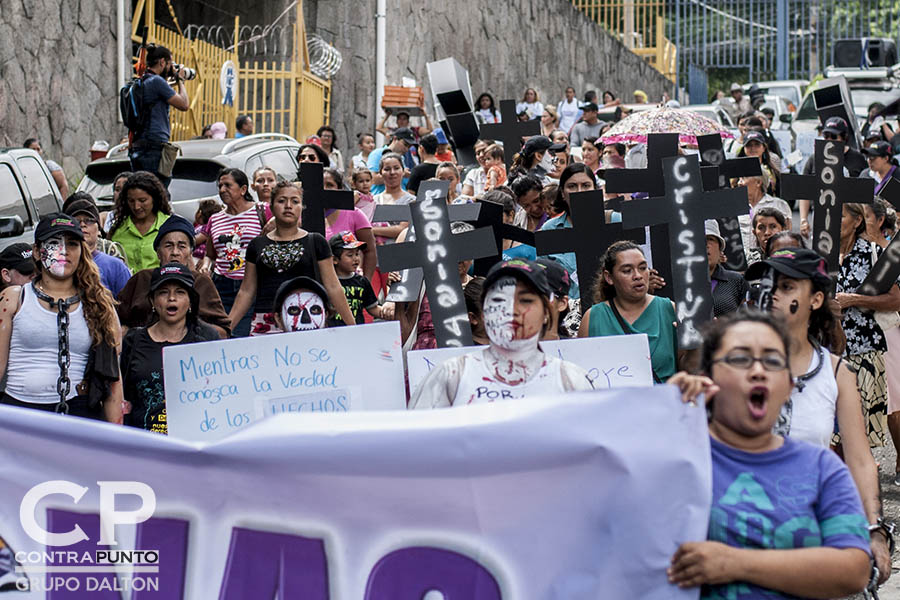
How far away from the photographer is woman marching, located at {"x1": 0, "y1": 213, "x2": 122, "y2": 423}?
6281 mm

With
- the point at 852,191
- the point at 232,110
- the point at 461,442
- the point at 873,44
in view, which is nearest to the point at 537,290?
the point at 461,442

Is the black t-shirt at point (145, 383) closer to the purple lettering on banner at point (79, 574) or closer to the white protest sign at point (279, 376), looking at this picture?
the white protest sign at point (279, 376)

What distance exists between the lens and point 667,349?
6.38 metres

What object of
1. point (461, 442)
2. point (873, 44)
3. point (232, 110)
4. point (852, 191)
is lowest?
point (461, 442)

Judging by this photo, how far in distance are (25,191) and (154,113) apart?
5.72 ft

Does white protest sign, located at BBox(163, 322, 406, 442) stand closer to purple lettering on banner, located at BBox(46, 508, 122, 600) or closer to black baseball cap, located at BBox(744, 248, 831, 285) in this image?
purple lettering on banner, located at BBox(46, 508, 122, 600)

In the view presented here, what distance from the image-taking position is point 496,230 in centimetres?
801

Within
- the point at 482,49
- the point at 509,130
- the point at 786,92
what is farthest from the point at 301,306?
the point at 482,49

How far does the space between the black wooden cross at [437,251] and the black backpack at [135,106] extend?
499cm

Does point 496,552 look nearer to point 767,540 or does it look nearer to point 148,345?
point 767,540

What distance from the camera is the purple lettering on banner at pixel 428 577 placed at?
3896 millimetres

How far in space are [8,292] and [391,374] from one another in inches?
69.4

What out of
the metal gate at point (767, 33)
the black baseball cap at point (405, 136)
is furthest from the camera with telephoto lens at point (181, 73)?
the metal gate at point (767, 33)

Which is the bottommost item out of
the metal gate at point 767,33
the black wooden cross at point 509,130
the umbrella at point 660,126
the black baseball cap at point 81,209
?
the black baseball cap at point 81,209
